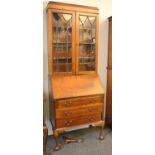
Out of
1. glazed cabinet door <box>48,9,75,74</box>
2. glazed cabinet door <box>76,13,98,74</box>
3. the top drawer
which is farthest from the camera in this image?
glazed cabinet door <box>76,13,98,74</box>

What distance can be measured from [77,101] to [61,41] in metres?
0.95

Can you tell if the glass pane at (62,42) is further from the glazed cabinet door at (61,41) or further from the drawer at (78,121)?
the drawer at (78,121)

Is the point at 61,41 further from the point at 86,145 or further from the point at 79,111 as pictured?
the point at 86,145

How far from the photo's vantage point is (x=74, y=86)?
8.29 feet

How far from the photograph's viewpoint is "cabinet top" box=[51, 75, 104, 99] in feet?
7.81

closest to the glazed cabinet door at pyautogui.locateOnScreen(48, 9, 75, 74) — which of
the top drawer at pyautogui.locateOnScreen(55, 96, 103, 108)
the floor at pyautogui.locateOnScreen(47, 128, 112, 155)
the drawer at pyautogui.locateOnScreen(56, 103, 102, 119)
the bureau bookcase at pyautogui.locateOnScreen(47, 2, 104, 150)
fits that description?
the bureau bookcase at pyautogui.locateOnScreen(47, 2, 104, 150)

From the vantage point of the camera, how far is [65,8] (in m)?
2.51

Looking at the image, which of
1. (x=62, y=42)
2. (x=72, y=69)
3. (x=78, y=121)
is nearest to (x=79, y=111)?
(x=78, y=121)

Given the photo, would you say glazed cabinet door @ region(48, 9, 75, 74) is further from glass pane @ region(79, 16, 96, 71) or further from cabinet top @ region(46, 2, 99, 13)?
glass pane @ region(79, 16, 96, 71)

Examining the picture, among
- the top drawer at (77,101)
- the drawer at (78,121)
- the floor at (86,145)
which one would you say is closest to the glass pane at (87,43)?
the top drawer at (77,101)
